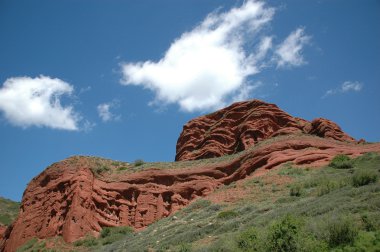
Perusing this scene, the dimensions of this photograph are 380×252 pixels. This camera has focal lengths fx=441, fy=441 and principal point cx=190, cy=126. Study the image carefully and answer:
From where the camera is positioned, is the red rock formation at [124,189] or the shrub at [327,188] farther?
the red rock formation at [124,189]

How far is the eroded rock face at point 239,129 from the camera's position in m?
47.7

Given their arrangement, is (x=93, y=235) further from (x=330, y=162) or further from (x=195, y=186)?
(x=330, y=162)

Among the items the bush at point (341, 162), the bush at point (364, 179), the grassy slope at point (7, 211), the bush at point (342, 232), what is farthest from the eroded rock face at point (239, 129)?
the bush at point (342, 232)

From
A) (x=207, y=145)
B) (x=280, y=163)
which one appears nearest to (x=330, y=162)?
(x=280, y=163)

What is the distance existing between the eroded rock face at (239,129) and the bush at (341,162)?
1137 cm

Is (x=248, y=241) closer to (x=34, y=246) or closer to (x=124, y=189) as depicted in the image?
(x=34, y=246)

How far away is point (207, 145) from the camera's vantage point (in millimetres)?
56469

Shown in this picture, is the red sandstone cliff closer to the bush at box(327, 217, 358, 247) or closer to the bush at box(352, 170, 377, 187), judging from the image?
the bush at box(352, 170, 377, 187)

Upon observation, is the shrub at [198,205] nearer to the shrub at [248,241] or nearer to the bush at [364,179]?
the bush at [364,179]

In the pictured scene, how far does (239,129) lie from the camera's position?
5378 cm

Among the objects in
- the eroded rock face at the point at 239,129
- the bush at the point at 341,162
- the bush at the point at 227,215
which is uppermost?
the eroded rock face at the point at 239,129

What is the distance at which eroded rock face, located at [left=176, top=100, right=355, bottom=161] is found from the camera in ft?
157

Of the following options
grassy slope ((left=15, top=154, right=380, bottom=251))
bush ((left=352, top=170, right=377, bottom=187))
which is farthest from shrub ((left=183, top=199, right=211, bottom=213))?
bush ((left=352, top=170, right=377, bottom=187))

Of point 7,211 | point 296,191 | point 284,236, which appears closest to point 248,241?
point 284,236
